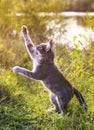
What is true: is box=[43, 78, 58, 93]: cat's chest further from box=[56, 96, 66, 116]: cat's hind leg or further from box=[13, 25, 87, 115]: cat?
box=[56, 96, 66, 116]: cat's hind leg

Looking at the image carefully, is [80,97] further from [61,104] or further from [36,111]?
[36,111]

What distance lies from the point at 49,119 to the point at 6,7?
5.31m

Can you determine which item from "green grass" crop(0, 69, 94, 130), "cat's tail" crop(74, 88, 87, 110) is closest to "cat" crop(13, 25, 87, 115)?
"cat's tail" crop(74, 88, 87, 110)

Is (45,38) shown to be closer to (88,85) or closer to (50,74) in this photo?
(88,85)

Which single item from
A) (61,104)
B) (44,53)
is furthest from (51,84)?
(44,53)

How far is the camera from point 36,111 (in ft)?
19.1

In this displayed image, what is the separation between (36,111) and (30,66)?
8.14 ft

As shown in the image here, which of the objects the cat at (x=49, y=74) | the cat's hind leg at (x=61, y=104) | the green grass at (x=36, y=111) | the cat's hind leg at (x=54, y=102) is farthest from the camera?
the cat's hind leg at (x=54, y=102)

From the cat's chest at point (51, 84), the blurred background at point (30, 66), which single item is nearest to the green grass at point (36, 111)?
the blurred background at point (30, 66)

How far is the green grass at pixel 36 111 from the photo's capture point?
5480 mm

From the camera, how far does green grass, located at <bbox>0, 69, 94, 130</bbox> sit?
548cm

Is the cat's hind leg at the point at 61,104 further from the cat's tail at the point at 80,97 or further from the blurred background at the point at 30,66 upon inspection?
the cat's tail at the point at 80,97

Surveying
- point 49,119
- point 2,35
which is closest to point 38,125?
point 49,119

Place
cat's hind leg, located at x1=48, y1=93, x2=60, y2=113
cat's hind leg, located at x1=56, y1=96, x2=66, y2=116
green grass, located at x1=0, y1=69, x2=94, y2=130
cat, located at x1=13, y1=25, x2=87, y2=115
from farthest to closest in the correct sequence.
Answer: cat's hind leg, located at x1=48, y1=93, x2=60, y2=113, cat's hind leg, located at x1=56, y1=96, x2=66, y2=116, cat, located at x1=13, y1=25, x2=87, y2=115, green grass, located at x1=0, y1=69, x2=94, y2=130
